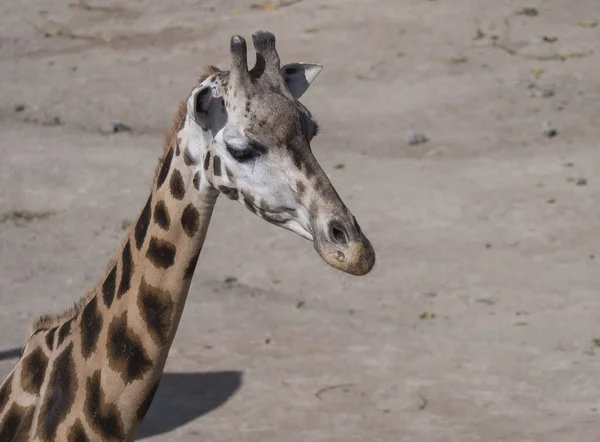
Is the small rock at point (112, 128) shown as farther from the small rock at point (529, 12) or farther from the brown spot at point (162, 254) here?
the brown spot at point (162, 254)

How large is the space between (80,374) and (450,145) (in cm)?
934

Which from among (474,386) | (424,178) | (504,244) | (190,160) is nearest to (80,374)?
(190,160)

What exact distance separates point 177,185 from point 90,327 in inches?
30.4

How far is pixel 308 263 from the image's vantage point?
11867mm

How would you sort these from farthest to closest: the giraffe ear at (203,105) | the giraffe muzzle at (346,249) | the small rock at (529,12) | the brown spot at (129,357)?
the small rock at (529,12), the brown spot at (129,357), the giraffe ear at (203,105), the giraffe muzzle at (346,249)

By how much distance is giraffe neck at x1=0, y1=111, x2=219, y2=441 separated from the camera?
5.30 meters

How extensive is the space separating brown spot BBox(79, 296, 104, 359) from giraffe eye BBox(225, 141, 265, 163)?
994 mm

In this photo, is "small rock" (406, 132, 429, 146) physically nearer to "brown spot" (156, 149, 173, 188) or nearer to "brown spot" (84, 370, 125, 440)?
"brown spot" (156, 149, 173, 188)

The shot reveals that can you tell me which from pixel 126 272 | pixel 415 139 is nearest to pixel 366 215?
pixel 415 139

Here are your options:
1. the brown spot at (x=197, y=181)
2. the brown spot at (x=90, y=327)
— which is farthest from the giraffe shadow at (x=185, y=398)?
the brown spot at (x=197, y=181)

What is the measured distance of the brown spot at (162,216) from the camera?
210 inches

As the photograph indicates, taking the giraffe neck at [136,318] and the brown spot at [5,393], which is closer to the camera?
the giraffe neck at [136,318]

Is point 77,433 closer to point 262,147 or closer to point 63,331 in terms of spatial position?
point 63,331

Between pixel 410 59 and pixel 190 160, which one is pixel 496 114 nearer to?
pixel 410 59
